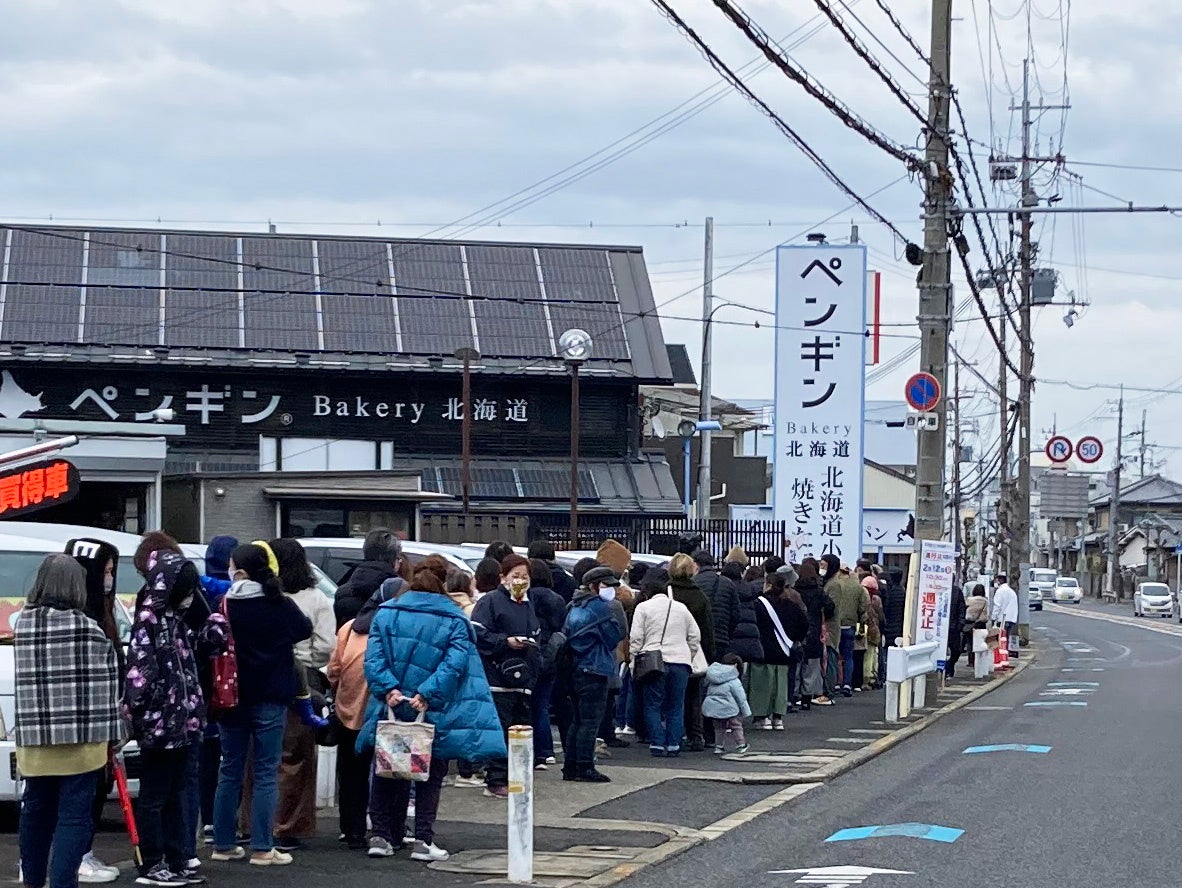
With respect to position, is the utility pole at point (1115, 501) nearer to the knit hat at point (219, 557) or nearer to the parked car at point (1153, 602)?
the parked car at point (1153, 602)

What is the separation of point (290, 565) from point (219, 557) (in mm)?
420

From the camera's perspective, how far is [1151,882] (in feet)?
29.0

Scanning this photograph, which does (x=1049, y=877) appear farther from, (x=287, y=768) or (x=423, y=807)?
(x=287, y=768)

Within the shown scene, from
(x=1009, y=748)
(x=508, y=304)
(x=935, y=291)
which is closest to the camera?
(x=1009, y=748)

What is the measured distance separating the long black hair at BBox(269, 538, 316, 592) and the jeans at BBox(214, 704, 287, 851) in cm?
77

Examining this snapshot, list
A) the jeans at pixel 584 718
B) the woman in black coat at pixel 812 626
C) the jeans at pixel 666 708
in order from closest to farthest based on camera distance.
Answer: the jeans at pixel 584 718, the jeans at pixel 666 708, the woman in black coat at pixel 812 626

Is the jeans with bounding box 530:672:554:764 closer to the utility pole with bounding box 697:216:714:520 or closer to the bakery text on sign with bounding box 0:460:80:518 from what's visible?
the bakery text on sign with bounding box 0:460:80:518

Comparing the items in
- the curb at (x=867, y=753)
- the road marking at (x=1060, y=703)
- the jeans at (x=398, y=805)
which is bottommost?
the road marking at (x=1060, y=703)

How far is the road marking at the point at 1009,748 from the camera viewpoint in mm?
15508

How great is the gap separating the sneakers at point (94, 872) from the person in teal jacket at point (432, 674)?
4.92 feet

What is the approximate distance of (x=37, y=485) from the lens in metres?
15.6

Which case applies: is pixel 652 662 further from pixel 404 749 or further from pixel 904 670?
pixel 404 749

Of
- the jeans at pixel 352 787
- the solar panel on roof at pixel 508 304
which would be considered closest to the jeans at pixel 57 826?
the jeans at pixel 352 787

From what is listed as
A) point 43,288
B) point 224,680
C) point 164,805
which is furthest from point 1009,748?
point 43,288
